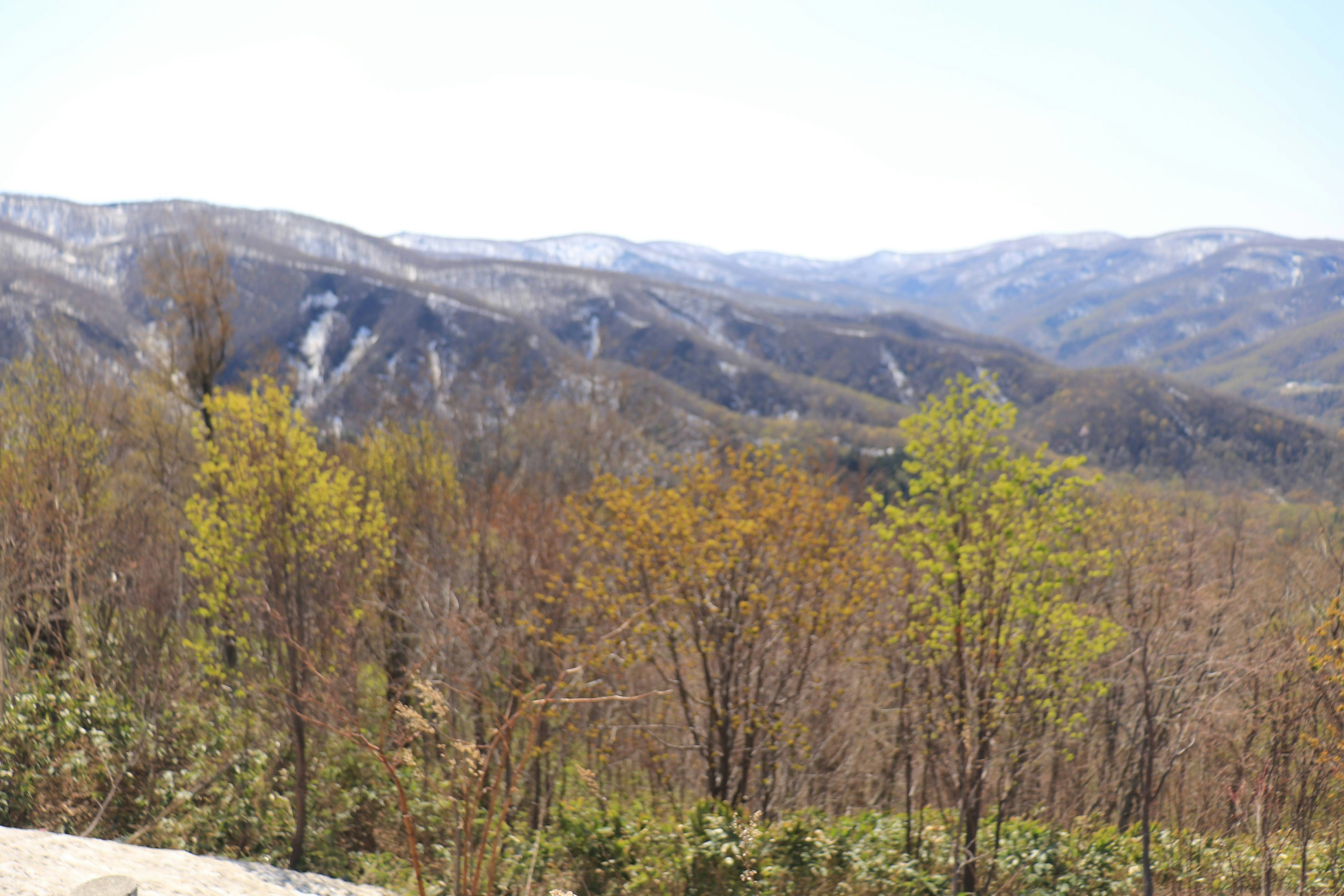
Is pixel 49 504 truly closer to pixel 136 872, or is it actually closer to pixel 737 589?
pixel 136 872

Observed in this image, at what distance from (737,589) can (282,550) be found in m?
7.02

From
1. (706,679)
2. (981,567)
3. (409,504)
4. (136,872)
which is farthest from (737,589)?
(409,504)

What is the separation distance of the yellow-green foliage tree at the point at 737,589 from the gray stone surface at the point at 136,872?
4.61m

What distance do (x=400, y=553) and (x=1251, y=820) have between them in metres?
20.0

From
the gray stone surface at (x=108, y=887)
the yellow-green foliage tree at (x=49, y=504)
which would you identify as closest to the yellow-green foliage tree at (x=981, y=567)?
the gray stone surface at (x=108, y=887)

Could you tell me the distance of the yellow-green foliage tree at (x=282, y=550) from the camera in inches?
453

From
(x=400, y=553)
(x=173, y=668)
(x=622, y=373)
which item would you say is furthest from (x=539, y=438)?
(x=173, y=668)

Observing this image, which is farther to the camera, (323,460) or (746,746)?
(323,460)

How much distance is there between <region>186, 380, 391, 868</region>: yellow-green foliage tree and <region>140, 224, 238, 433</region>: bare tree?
24.2 ft

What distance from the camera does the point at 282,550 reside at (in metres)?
11.4

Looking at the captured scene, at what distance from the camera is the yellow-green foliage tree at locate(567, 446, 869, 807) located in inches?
451

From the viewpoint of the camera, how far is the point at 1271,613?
15969 mm

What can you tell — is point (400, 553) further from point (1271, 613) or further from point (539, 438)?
point (539, 438)

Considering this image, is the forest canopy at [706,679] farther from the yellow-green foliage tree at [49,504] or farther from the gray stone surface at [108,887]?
the gray stone surface at [108,887]
